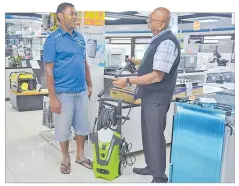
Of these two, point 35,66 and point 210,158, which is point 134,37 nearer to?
point 35,66

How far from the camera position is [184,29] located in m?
13.4

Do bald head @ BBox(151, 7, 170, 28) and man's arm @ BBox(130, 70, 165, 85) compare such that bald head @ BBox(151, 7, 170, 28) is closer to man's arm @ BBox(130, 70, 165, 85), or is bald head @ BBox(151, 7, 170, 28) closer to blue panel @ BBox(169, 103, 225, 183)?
man's arm @ BBox(130, 70, 165, 85)

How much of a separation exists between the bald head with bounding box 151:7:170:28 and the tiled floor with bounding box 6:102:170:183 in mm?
1640

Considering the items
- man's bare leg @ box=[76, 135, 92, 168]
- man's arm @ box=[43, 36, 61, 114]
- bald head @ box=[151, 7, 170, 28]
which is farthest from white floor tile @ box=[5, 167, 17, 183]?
bald head @ box=[151, 7, 170, 28]

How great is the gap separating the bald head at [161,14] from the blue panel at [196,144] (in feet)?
2.61

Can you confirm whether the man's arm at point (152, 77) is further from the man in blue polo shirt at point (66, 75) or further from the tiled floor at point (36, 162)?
the tiled floor at point (36, 162)

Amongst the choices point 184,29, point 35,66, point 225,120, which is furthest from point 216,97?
point 184,29

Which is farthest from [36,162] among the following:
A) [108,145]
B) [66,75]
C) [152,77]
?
[152,77]

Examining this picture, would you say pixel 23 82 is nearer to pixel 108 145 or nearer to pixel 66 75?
pixel 66 75

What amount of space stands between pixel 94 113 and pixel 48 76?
106 cm

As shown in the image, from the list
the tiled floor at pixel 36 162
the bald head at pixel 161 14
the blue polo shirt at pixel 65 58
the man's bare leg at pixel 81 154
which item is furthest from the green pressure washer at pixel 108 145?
the bald head at pixel 161 14

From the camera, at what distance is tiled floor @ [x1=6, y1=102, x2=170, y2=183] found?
2894 mm

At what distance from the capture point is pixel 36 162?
3.32m

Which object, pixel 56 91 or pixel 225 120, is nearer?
pixel 225 120
